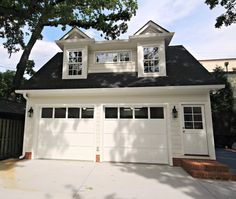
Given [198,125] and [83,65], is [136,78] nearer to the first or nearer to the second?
[83,65]

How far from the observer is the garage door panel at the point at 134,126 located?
719cm

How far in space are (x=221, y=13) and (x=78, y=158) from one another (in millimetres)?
8687

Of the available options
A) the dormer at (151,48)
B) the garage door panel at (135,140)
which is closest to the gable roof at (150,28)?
the dormer at (151,48)

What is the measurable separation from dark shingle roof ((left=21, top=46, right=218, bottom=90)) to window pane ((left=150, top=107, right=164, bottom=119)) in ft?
3.31

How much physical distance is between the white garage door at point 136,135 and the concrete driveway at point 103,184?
0.99 m

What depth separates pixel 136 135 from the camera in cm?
722

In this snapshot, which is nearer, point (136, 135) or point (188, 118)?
point (188, 118)

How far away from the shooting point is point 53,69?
9195 millimetres

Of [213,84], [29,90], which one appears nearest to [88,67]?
[29,90]

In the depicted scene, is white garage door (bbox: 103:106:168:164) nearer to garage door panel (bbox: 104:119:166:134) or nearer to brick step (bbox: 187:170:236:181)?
garage door panel (bbox: 104:119:166:134)

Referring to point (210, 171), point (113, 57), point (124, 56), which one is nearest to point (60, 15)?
point (113, 57)

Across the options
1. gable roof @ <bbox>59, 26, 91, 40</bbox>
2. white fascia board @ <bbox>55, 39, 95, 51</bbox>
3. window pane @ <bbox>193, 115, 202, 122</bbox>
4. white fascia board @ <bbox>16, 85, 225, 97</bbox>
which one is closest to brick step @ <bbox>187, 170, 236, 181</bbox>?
window pane @ <bbox>193, 115, 202, 122</bbox>

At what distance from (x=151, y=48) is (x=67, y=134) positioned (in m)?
5.38

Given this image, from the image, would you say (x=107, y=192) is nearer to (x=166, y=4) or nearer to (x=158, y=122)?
(x=158, y=122)
